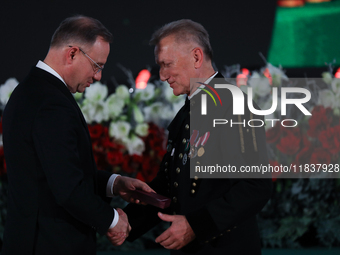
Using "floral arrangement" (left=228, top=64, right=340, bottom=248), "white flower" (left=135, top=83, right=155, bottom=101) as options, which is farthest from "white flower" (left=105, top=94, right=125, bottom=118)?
"floral arrangement" (left=228, top=64, right=340, bottom=248)

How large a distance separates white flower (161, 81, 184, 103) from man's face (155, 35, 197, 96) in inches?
20.1

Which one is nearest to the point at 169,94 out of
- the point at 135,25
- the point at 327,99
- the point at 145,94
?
the point at 145,94

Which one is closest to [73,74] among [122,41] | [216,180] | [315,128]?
[216,180]

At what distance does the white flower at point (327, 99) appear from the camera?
7.16 ft

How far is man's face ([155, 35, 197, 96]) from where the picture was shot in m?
1.64

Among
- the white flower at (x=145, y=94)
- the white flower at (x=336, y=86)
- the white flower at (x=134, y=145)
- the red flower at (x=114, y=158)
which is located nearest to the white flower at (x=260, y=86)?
the white flower at (x=336, y=86)

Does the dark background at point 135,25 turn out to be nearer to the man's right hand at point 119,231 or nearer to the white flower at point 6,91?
the white flower at point 6,91

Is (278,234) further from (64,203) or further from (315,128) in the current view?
(64,203)

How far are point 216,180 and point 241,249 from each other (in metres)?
0.27

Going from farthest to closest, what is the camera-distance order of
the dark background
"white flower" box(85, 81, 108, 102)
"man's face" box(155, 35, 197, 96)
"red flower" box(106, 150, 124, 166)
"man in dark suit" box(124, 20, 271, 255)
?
the dark background < "white flower" box(85, 81, 108, 102) < "red flower" box(106, 150, 124, 166) < "man's face" box(155, 35, 197, 96) < "man in dark suit" box(124, 20, 271, 255)

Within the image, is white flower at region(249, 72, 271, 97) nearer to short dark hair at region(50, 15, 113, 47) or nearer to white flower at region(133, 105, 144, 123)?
white flower at region(133, 105, 144, 123)

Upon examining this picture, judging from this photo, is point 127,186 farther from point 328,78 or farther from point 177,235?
point 328,78

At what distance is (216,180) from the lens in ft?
4.77

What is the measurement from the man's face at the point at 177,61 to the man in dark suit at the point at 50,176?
39 cm
